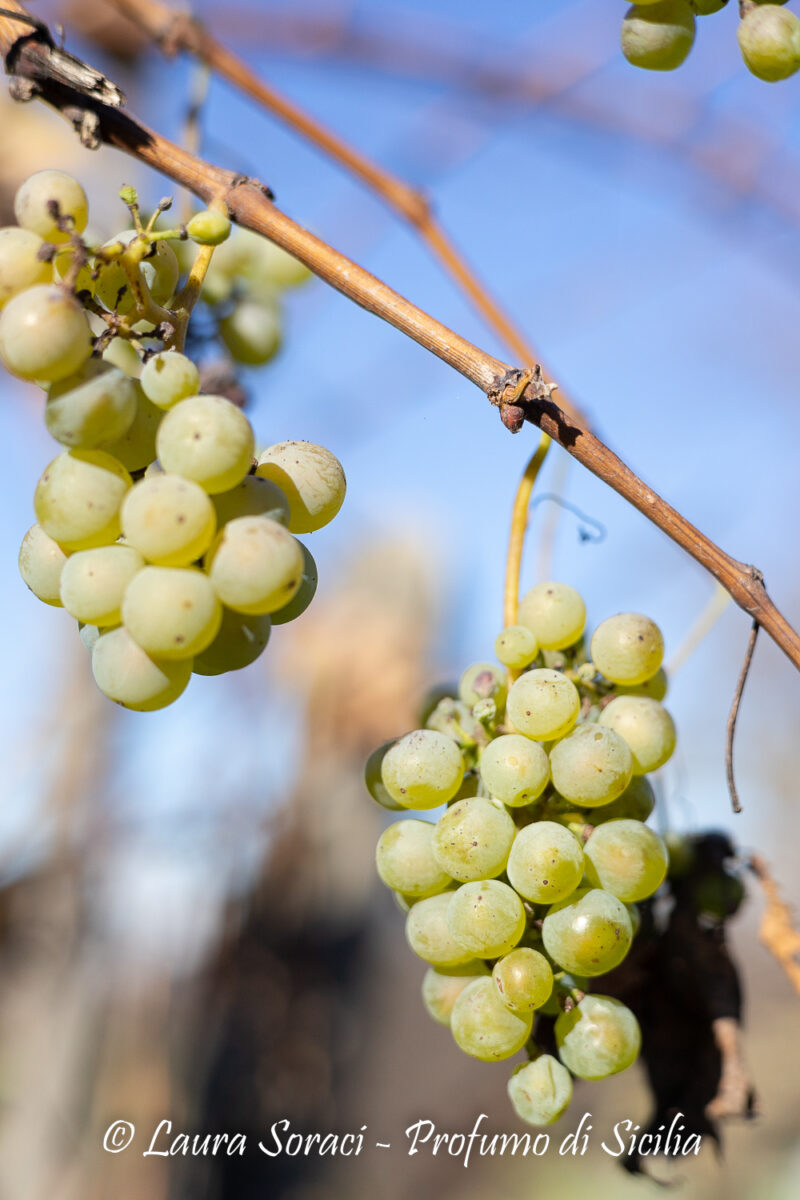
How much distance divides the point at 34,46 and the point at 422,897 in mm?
578

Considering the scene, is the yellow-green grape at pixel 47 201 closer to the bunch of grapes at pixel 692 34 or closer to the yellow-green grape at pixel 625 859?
the bunch of grapes at pixel 692 34

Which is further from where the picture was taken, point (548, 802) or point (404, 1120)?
point (404, 1120)

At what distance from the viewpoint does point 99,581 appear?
1.35 ft

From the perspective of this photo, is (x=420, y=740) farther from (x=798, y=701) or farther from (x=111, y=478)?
(x=798, y=701)

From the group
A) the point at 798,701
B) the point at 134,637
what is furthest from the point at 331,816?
the point at 798,701

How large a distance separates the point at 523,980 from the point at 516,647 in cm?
21

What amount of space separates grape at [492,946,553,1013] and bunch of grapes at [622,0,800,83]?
57 centimetres

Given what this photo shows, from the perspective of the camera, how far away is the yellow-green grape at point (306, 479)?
0.47 meters

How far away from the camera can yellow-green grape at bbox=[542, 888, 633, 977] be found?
0.52 metres

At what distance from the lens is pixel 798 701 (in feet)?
16.1

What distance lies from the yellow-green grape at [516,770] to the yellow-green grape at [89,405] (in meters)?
0.30

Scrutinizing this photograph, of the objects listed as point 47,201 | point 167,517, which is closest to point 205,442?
point 167,517

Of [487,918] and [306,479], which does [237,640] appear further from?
[487,918]

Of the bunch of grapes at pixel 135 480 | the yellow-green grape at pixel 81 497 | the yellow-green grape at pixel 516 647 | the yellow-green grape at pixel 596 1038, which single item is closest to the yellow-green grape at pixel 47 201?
the bunch of grapes at pixel 135 480
